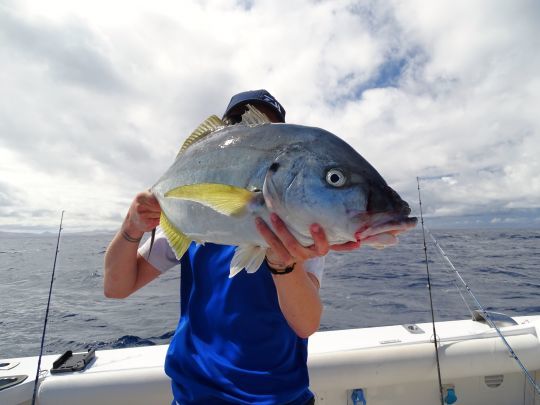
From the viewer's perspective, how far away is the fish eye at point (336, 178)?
1.57 meters

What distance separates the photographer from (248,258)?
5.79 ft

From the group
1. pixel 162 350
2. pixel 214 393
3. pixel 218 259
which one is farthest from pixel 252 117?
pixel 162 350

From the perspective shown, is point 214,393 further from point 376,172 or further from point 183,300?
point 376,172

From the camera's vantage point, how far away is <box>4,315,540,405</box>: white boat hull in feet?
12.3

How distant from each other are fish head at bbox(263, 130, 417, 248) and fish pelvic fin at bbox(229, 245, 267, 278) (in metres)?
0.23

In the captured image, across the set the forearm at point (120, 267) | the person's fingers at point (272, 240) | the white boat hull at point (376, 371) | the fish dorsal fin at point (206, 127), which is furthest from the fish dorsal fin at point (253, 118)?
the white boat hull at point (376, 371)

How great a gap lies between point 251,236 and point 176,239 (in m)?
0.62

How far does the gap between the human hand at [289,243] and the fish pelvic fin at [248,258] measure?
0.22ft

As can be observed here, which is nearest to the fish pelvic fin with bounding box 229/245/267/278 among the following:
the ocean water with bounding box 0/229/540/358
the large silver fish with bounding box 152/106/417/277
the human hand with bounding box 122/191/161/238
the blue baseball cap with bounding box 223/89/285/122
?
the large silver fish with bounding box 152/106/417/277

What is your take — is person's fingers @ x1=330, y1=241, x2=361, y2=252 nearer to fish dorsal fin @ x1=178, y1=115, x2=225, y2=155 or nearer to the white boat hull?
fish dorsal fin @ x1=178, y1=115, x2=225, y2=155

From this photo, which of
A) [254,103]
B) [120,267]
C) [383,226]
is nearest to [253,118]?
[254,103]

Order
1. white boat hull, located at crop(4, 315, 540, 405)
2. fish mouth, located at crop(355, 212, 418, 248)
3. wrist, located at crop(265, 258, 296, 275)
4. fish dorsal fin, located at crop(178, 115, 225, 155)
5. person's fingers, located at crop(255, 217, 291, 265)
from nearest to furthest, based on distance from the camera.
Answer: fish mouth, located at crop(355, 212, 418, 248), person's fingers, located at crop(255, 217, 291, 265), wrist, located at crop(265, 258, 296, 275), fish dorsal fin, located at crop(178, 115, 225, 155), white boat hull, located at crop(4, 315, 540, 405)

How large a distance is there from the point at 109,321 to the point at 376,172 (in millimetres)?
10580

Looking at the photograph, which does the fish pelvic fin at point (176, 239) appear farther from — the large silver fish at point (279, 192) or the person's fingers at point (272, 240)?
the person's fingers at point (272, 240)
